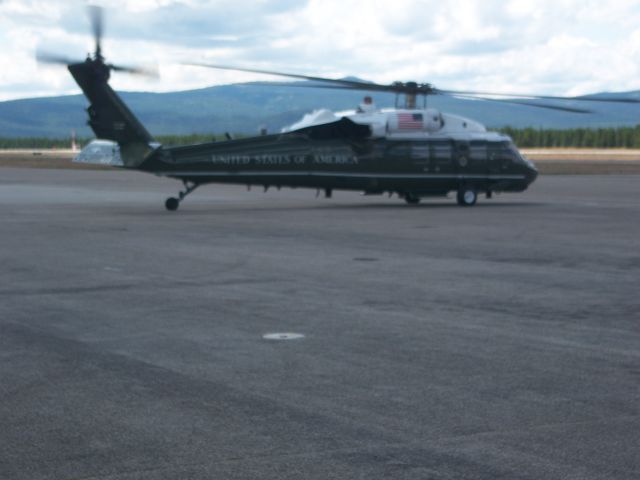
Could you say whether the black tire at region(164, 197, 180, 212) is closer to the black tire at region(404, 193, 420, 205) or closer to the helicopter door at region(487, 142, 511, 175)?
the black tire at region(404, 193, 420, 205)

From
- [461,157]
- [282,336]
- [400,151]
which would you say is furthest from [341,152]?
[282,336]

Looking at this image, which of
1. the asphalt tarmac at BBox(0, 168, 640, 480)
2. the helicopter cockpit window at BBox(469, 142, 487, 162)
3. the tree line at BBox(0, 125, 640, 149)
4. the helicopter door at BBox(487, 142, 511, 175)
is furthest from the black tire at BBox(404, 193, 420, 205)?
the tree line at BBox(0, 125, 640, 149)

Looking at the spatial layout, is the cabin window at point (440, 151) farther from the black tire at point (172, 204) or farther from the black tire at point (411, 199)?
the black tire at point (172, 204)

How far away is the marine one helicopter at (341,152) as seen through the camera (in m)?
29.3

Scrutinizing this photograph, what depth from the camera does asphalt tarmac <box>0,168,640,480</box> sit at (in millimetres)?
6590

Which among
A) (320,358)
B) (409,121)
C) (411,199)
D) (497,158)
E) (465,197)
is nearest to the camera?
(320,358)

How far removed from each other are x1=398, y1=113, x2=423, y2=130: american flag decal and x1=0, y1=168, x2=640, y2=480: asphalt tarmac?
1112 centimetres

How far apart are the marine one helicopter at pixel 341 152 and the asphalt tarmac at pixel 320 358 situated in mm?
8376

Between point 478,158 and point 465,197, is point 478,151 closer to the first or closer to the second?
point 478,158

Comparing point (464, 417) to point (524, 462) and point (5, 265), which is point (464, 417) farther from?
point (5, 265)

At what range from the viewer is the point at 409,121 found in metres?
32.2

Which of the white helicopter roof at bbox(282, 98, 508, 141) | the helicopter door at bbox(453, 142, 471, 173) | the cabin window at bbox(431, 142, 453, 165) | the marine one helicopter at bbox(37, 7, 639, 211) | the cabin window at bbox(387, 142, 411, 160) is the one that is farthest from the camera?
the helicopter door at bbox(453, 142, 471, 173)

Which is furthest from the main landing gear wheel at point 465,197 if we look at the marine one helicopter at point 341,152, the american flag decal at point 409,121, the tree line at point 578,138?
the tree line at point 578,138

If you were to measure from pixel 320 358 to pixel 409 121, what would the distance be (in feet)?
76.3
